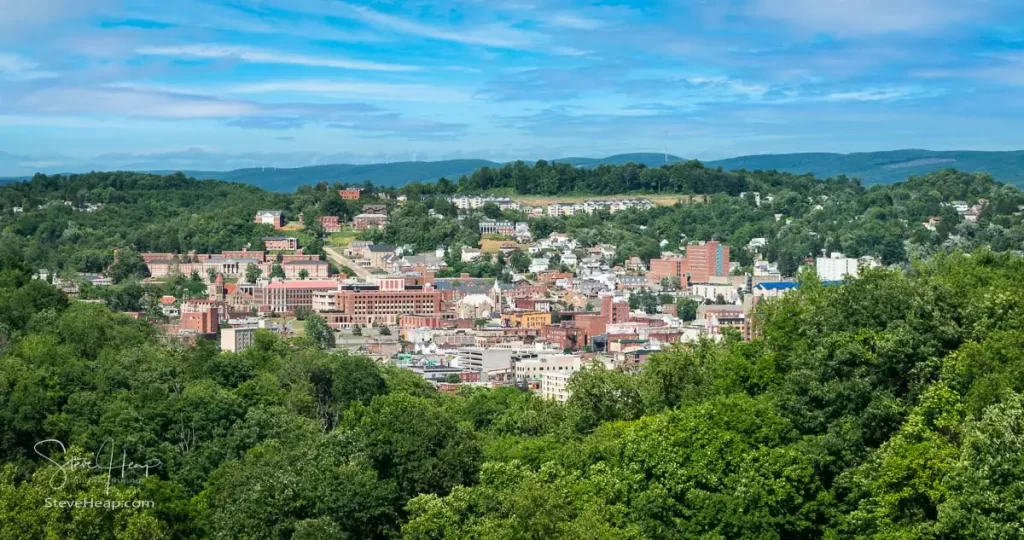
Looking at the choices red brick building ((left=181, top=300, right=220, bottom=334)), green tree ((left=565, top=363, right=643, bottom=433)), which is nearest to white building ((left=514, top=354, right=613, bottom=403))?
red brick building ((left=181, top=300, right=220, bottom=334))

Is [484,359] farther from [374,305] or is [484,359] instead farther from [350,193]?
[350,193]

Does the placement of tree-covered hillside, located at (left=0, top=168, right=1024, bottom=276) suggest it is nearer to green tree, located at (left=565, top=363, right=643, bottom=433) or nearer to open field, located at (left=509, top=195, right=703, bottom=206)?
open field, located at (left=509, top=195, right=703, bottom=206)

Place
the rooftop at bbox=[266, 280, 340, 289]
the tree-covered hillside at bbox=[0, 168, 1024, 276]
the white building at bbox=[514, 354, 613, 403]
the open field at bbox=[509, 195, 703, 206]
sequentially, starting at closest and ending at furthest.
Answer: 1. the white building at bbox=[514, 354, 613, 403]
2. the rooftop at bbox=[266, 280, 340, 289]
3. the tree-covered hillside at bbox=[0, 168, 1024, 276]
4. the open field at bbox=[509, 195, 703, 206]

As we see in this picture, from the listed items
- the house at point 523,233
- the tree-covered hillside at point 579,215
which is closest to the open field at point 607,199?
the tree-covered hillside at point 579,215

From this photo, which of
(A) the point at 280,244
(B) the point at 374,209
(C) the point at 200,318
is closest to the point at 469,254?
(A) the point at 280,244

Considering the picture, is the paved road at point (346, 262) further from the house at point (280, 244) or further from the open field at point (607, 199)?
the open field at point (607, 199)

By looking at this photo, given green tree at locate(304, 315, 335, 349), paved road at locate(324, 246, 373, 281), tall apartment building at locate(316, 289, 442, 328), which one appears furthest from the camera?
paved road at locate(324, 246, 373, 281)
